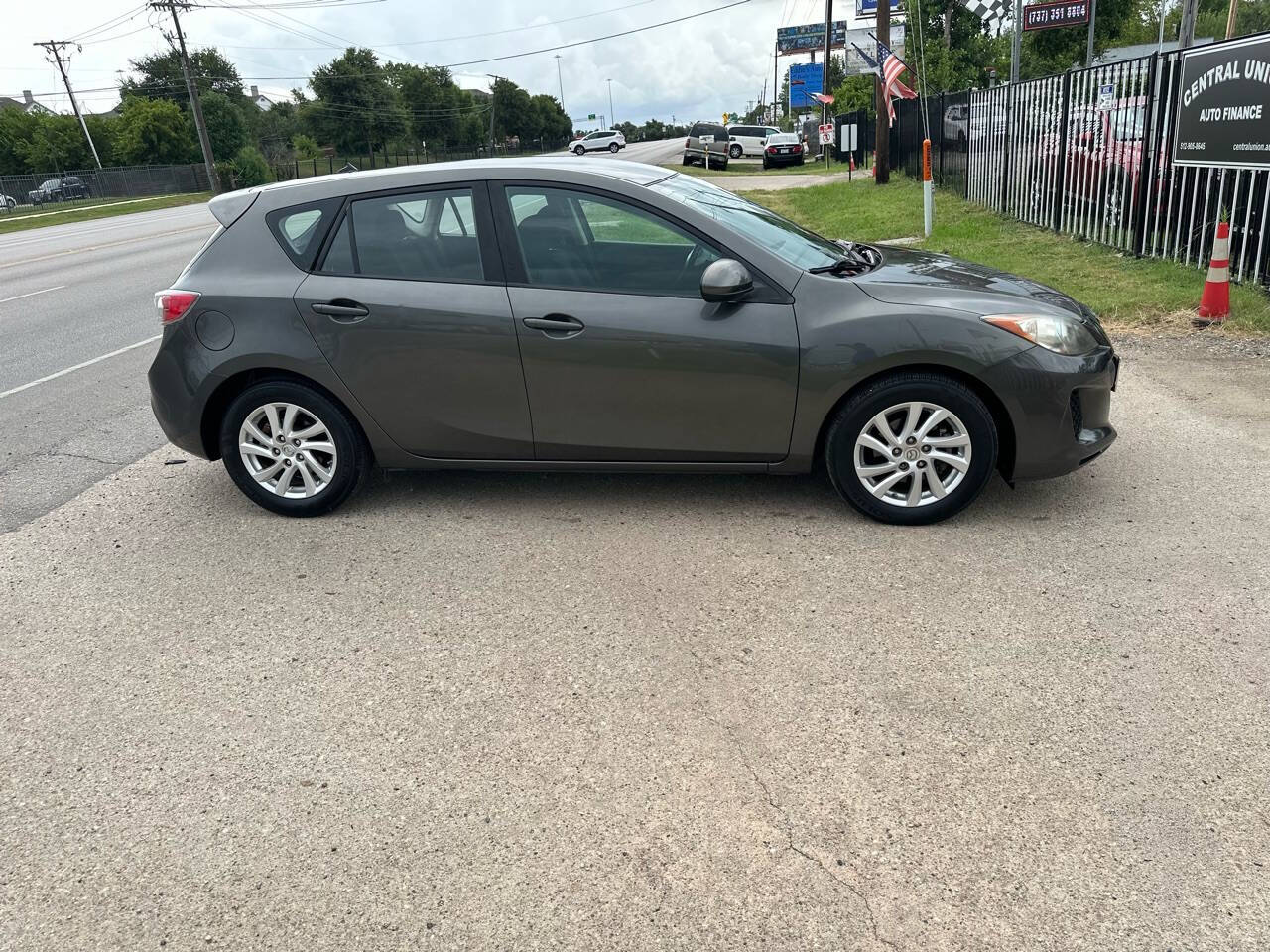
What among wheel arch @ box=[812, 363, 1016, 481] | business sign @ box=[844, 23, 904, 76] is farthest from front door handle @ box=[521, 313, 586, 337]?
business sign @ box=[844, 23, 904, 76]

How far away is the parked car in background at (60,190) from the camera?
52688 millimetres

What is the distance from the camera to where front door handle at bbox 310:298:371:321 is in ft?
15.3

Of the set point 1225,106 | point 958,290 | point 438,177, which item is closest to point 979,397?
point 958,290

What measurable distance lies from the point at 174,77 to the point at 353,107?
15433 mm

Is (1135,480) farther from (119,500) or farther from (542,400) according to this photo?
(119,500)

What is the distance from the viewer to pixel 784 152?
4231 centimetres

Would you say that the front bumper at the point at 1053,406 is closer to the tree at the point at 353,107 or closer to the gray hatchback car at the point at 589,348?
the gray hatchback car at the point at 589,348

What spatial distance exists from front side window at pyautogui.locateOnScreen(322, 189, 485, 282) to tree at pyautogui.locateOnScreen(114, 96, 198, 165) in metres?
68.8

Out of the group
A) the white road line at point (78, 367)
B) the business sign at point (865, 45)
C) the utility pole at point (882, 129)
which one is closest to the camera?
the white road line at point (78, 367)

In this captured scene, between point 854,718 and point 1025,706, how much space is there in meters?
0.55

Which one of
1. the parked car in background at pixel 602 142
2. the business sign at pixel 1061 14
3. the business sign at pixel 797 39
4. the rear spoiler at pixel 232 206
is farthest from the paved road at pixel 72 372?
the business sign at pixel 797 39

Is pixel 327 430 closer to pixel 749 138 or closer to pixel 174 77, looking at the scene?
pixel 749 138

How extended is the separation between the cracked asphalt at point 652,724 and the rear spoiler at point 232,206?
152 centimetres

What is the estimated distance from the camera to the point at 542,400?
461 cm
